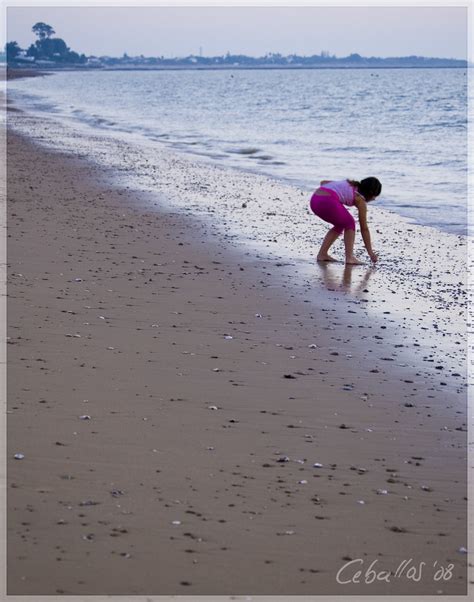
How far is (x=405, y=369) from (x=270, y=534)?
2.43 meters

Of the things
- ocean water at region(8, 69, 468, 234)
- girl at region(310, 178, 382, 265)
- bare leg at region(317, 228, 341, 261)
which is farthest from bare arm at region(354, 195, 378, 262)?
ocean water at region(8, 69, 468, 234)

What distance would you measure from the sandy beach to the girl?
1220 millimetres

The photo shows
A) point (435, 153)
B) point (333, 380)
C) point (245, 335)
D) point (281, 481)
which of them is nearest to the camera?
point (281, 481)

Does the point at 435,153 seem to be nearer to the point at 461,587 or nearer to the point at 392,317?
the point at 392,317

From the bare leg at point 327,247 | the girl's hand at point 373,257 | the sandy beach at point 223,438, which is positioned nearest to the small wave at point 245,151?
→ the bare leg at point 327,247

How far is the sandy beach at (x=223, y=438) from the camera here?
130 inches

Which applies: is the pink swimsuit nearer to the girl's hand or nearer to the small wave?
the girl's hand

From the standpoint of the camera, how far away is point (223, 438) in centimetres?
438

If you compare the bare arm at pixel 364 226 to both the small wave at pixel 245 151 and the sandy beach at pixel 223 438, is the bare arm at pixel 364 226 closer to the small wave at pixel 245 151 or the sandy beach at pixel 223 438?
the sandy beach at pixel 223 438

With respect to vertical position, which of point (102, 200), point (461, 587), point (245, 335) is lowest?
point (461, 587)

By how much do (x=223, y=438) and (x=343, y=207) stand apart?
208 inches

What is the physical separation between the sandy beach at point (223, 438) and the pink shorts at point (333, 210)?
1.37 m

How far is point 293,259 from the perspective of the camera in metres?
9.15

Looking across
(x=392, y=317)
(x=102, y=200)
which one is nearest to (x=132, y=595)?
(x=392, y=317)
